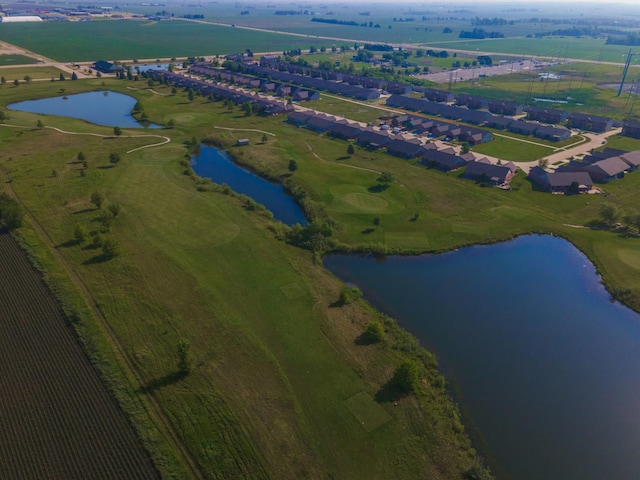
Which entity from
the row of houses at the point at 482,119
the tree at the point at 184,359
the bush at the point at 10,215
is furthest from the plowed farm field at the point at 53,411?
the row of houses at the point at 482,119

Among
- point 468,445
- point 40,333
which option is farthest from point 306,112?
point 468,445

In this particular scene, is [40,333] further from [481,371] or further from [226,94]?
[226,94]

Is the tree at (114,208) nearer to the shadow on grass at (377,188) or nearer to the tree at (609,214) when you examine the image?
the shadow on grass at (377,188)

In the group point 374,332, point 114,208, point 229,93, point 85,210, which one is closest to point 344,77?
point 229,93

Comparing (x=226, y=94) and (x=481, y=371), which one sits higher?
(x=226, y=94)

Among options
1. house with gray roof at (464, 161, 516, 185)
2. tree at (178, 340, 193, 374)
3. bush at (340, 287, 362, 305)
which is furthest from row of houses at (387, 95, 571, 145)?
tree at (178, 340, 193, 374)

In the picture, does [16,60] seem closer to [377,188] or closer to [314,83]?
[314,83]

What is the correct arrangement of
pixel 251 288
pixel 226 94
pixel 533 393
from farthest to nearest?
pixel 226 94 → pixel 251 288 → pixel 533 393
